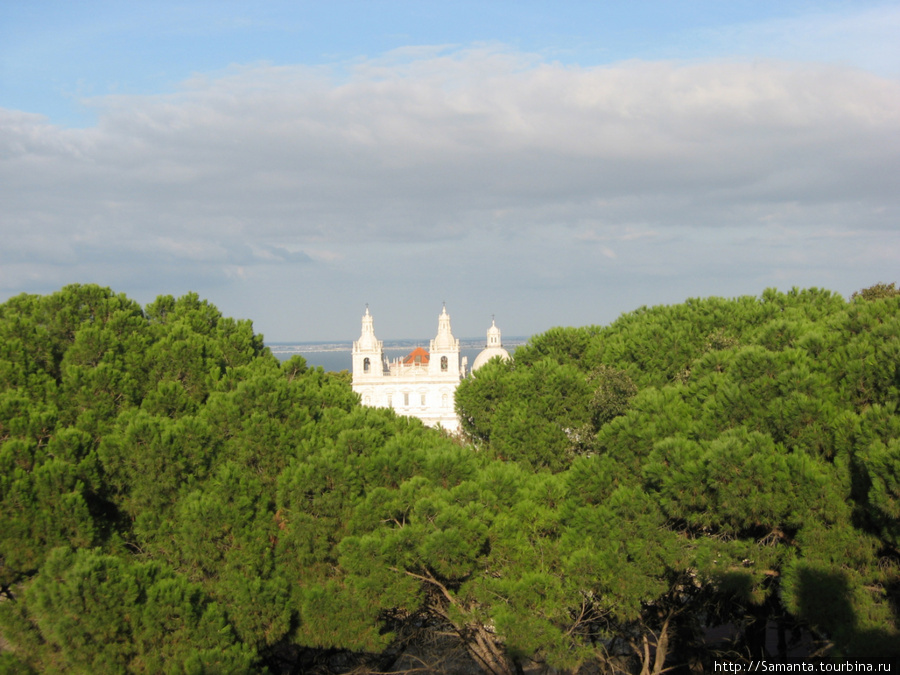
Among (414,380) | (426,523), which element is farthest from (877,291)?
(414,380)

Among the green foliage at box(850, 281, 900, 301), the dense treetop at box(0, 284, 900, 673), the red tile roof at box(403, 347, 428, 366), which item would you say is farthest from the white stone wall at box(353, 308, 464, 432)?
the dense treetop at box(0, 284, 900, 673)

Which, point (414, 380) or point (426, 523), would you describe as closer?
point (426, 523)

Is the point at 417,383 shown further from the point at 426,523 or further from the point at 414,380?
the point at 426,523

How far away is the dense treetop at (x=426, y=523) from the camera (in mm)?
11695

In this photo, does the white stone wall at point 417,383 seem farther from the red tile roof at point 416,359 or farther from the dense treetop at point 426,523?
the dense treetop at point 426,523

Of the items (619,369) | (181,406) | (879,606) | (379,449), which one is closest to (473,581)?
(379,449)

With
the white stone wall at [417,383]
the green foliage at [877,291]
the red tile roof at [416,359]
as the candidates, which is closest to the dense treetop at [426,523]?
the green foliage at [877,291]

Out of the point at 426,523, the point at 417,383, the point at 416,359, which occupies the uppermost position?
the point at 416,359

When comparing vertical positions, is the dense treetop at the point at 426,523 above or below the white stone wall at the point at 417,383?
below

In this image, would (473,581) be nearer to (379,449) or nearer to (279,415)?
(379,449)

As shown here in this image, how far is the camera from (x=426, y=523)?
1326cm

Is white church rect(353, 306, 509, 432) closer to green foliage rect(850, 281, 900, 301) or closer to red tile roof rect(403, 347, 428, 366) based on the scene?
red tile roof rect(403, 347, 428, 366)

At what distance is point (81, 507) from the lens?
13164 mm

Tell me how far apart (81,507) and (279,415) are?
425 centimetres
